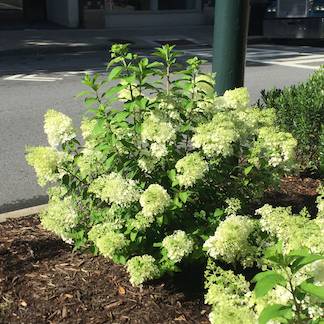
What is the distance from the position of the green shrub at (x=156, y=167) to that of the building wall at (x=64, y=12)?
17.2m

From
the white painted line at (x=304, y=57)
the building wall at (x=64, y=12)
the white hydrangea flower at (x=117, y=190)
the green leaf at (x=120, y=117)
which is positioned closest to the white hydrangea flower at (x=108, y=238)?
the white hydrangea flower at (x=117, y=190)

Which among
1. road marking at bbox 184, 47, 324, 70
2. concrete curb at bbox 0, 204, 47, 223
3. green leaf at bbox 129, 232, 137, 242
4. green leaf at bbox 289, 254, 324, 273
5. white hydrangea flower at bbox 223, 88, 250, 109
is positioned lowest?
road marking at bbox 184, 47, 324, 70

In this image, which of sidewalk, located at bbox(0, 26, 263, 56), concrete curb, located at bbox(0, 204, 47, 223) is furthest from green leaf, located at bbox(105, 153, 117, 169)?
sidewalk, located at bbox(0, 26, 263, 56)

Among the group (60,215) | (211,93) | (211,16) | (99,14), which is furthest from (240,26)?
(211,16)

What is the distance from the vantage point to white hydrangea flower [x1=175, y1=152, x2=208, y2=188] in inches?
106

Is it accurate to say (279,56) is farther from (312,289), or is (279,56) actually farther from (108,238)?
(312,289)

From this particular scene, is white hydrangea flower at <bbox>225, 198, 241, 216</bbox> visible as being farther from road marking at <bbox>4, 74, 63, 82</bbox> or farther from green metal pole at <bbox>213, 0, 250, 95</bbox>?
road marking at <bbox>4, 74, 63, 82</bbox>

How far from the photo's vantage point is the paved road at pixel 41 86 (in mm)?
A: 5449

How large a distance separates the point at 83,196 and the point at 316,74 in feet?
10.6

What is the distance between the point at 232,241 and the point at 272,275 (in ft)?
3.10

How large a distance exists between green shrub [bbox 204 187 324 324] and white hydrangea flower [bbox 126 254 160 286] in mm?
358

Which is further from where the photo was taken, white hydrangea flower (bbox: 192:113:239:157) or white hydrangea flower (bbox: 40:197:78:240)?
white hydrangea flower (bbox: 40:197:78:240)

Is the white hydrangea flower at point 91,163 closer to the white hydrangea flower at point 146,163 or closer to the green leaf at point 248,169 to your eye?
the white hydrangea flower at point 146,163

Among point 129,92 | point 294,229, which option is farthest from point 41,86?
point 294,229
